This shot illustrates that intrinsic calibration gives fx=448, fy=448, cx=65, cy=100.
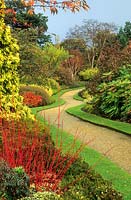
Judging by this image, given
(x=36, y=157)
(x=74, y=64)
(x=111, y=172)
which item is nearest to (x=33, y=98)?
(x=111, y=172)

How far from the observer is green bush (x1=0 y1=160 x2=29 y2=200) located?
445cm

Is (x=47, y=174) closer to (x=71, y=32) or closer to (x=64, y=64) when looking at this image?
(x=64, y=64)

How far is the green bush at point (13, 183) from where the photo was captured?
445cm

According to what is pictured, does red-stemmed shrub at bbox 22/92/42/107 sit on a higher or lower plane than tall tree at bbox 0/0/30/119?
lower

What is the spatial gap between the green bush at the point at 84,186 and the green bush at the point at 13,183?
57cm

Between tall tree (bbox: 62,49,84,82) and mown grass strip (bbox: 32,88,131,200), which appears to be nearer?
mown grass strip (bbox: 32,88,131,200)

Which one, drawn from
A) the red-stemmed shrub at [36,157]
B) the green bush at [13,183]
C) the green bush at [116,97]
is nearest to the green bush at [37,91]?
the green bush at [116,97]

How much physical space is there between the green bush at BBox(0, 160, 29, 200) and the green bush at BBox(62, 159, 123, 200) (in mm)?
568

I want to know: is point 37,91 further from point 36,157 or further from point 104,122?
point 36,157

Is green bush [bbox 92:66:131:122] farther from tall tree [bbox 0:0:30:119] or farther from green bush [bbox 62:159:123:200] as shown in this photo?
green bush [bbox 62:159:123:200]

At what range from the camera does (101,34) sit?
51.9 metres

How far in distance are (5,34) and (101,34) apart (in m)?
43.6

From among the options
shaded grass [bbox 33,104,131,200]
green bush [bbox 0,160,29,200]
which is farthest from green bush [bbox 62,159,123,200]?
green bush [bbox 0,160,29,200]

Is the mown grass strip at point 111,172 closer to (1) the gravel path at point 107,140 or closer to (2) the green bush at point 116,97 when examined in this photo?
(1) the gravel path at point 107,140
